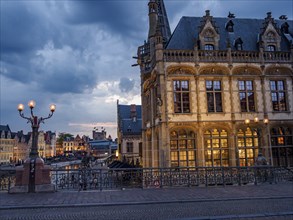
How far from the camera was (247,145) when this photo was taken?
22984mm

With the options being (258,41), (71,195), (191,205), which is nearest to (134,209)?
(191,205)

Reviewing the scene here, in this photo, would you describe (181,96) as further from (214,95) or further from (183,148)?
(183,148)

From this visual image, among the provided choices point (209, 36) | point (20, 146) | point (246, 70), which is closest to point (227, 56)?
point (246, 70)

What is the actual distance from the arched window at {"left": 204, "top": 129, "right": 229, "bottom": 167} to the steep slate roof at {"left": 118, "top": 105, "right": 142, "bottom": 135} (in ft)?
91.9

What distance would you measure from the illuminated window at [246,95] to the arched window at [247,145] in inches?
79.2

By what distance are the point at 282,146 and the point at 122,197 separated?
59.8 feet

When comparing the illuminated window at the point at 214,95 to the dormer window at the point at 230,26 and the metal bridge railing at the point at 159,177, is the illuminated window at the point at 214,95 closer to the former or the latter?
the dormer window at the point at 230,26

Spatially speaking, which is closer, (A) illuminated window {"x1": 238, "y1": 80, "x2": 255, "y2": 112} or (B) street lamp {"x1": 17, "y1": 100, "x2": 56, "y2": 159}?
(B) street lamp {"x1": 17, "y1": 100, "x2": 56, "y2": 159}

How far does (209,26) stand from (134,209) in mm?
19911

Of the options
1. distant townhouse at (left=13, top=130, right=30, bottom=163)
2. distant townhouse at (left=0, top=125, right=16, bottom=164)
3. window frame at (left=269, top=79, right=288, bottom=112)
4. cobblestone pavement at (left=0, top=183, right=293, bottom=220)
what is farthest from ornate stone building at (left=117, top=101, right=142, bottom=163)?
distant townhouse at (left=13, top=130, right=30, bottom=163)

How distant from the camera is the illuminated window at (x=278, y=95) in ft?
78.8

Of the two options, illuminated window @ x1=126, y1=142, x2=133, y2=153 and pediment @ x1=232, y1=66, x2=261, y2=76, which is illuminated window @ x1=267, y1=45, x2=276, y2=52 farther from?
illuminated window @ x1=126, y1=142, x2=133, y2=153

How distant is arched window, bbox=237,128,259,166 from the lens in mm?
22619

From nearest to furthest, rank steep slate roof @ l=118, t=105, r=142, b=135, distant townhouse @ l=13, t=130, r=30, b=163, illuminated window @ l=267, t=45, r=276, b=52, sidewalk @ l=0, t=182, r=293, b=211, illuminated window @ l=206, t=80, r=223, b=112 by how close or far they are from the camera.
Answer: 1. sidewalk @ l=0, t=182, r=293, b=211
2. illuminated window @ l=206, t=80, r=223, b=112
3. illuminated window @ l=267, t=45, r=276, b=52
4. steep slate roof @ l=118, t=105, r=142, b=135
5. distant townhouse @ l=13, t=130, r=30, b=163
